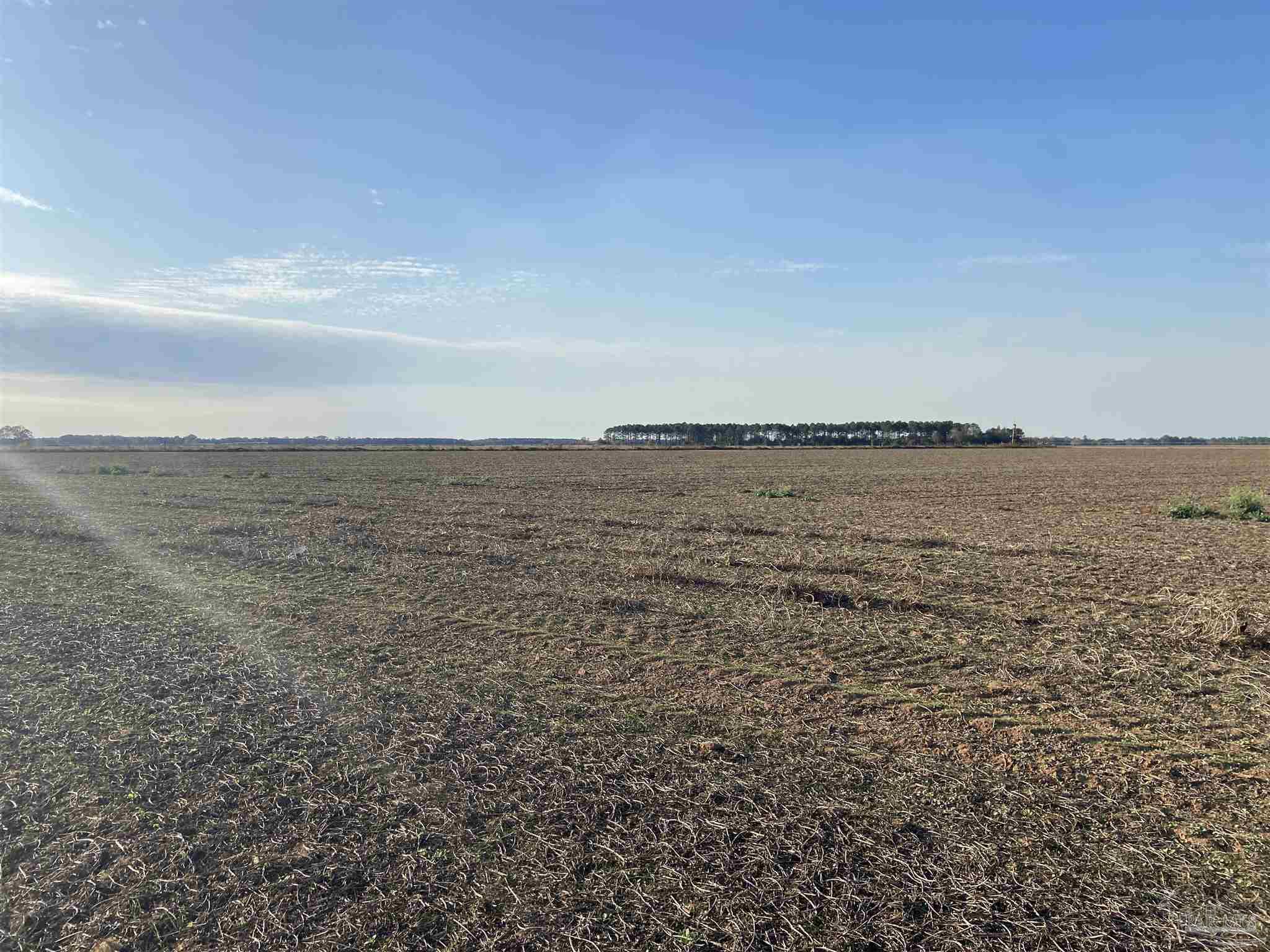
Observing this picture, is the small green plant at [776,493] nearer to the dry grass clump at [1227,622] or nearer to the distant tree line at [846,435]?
the dry grass clump at [1227,622]

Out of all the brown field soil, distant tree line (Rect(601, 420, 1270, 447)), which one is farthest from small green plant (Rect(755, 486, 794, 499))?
distant tree line (Rect(601, 420, 1270, 447))

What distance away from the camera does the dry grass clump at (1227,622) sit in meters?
7.95

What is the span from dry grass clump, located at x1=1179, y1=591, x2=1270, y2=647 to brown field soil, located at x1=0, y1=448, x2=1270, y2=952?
4cm

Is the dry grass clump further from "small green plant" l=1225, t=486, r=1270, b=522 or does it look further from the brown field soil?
"small green plant" l=1225, t=486, r=1270, b=522

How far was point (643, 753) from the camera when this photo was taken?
548 centimetres

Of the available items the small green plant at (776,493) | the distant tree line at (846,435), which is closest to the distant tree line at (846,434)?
the distant tree line at (846,435)

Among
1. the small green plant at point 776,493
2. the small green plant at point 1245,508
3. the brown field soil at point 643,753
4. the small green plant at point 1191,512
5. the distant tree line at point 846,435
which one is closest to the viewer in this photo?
the brown field soil at point 643,753

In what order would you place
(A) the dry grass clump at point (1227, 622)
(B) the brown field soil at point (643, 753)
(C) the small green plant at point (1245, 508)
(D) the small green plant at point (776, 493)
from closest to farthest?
(B) the brown field soil at point (643, 753)
(A) the dry grass clump at point (1227, 622)
(C) the small green plant at point (1245, 508)
(D) the small green plant at point (776, 493)

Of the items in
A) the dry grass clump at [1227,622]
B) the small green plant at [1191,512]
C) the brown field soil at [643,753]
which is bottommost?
the brown field soil at [643,753]

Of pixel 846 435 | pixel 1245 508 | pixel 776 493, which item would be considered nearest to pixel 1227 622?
pixel 1245 508

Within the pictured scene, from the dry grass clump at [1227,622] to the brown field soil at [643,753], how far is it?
0.04 m

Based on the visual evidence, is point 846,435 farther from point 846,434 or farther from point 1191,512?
point 1191,512

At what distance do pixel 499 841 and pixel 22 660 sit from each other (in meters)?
6.93

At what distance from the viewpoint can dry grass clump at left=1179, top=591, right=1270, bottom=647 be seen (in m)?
7.95
